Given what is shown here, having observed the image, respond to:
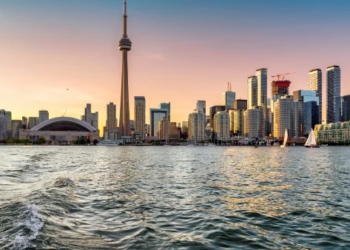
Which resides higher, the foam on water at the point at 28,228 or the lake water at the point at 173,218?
the foam on water at the point at 28,228

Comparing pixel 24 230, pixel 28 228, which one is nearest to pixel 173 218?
pixel 28 228

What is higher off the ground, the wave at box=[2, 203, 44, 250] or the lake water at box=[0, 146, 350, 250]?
the wave at box=[2, 203, 44, 250]

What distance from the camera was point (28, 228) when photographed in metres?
14.3

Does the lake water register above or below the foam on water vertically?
below

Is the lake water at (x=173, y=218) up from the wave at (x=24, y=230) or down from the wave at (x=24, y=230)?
down

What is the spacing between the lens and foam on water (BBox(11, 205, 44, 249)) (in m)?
12.3

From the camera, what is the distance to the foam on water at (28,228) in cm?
1234

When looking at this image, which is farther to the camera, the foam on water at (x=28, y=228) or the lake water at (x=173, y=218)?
the lake water at (x=173, y=218)

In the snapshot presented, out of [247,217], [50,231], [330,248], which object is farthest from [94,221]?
[330,248]

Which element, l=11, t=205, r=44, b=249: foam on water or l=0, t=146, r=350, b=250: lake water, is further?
l=0, t=146, r=350, b=250: lake water

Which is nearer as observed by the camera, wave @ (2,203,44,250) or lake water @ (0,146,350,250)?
wave @ (2,203,44,250)

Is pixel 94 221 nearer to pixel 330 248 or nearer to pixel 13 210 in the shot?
pixel 13 210

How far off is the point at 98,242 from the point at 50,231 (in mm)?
2609

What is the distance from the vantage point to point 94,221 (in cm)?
1725
